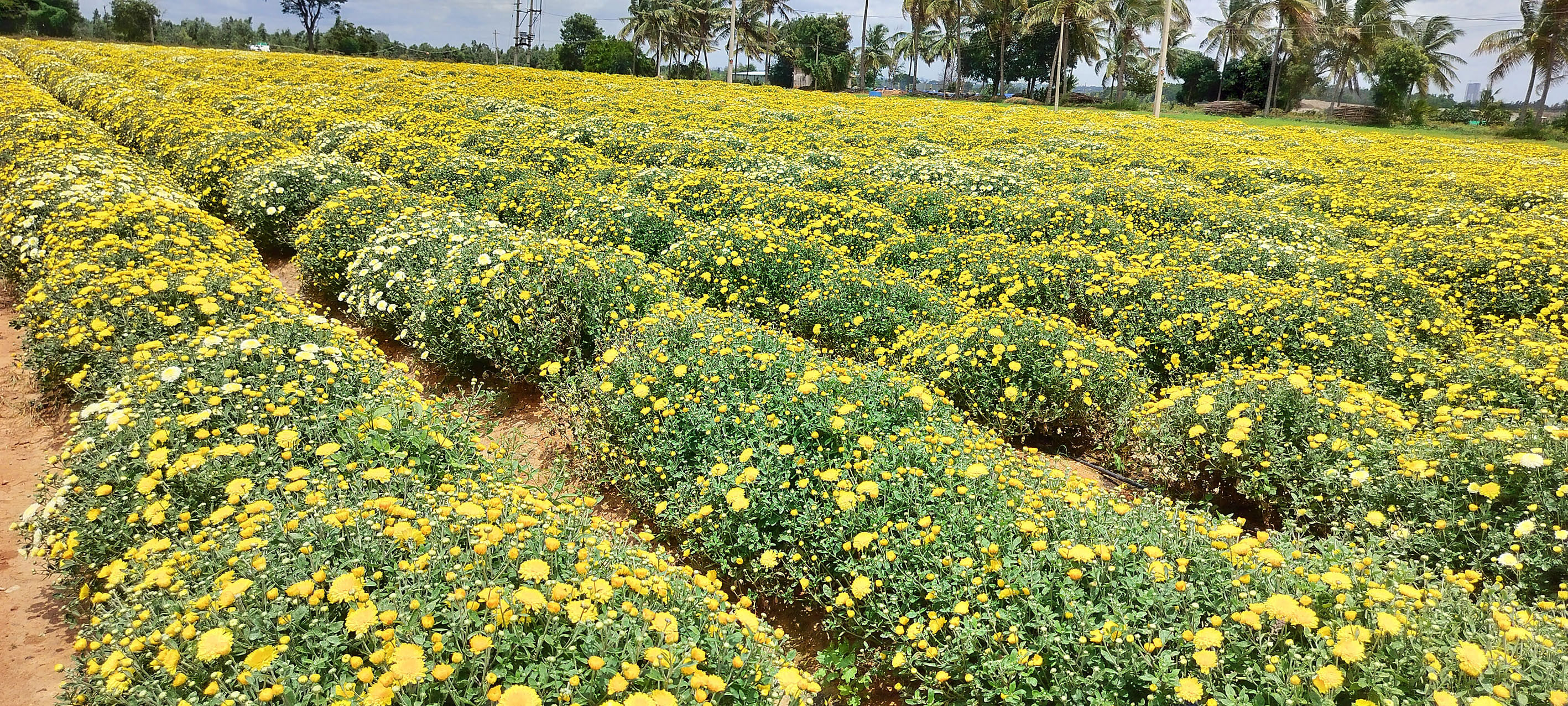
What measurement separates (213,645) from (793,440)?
2343mm

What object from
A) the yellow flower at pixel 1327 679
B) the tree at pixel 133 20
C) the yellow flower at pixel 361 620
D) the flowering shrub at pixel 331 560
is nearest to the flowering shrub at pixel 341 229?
the flowering shrub at pixel 331 560

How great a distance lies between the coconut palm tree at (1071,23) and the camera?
4428cm

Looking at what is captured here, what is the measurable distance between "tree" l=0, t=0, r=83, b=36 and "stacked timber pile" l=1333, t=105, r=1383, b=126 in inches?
3282

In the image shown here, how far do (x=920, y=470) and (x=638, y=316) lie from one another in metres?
2.91

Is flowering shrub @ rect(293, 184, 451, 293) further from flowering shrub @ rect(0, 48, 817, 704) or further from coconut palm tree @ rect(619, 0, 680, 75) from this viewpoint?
coconut palm tree @ rect(619, 0, 680, 75)

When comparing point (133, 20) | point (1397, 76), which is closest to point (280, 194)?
point (1397, 76)

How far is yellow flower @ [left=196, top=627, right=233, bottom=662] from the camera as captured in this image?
2029 millimetres

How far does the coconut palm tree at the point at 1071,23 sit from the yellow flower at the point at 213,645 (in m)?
44.5

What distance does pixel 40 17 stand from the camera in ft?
174

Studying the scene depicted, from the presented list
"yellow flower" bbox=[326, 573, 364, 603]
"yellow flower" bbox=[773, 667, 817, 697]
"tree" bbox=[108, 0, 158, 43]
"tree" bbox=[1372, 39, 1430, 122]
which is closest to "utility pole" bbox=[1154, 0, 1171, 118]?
"tree" bbox=[1372, 39, 1430, 122]

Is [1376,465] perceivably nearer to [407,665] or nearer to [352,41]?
[407,665]

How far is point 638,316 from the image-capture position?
18.0ft

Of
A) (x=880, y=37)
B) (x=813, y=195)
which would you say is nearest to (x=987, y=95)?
(x=880, y=37)

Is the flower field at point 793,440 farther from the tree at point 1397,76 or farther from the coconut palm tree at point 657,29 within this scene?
the coconut palm tree at point 657,29
